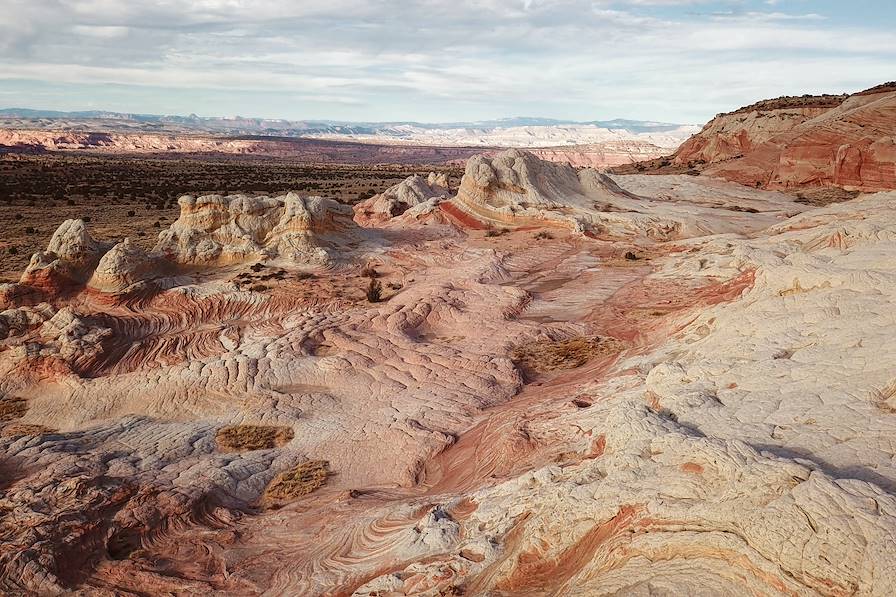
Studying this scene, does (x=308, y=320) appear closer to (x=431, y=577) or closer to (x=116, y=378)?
(x=116, y=378)

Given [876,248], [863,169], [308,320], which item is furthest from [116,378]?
[863,169]

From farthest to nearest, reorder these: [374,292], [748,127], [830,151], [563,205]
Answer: [748,127] → [830,151] → [563,205] → [374,292]

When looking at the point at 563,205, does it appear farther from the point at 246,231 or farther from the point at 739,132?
the point at 739,132

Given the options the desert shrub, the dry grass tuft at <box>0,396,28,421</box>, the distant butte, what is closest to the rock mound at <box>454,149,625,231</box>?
the distant butte

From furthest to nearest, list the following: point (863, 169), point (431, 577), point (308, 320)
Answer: point (863, 169) < point (308, 320) < point (431, 577)

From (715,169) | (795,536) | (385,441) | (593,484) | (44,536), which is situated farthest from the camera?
(715,169)

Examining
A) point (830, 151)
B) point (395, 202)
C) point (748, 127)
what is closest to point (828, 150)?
point (830, 151)

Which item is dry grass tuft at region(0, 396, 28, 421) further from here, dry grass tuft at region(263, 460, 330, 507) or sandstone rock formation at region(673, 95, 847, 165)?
sandstone rock formation at region(673, 95, 847, 165)
